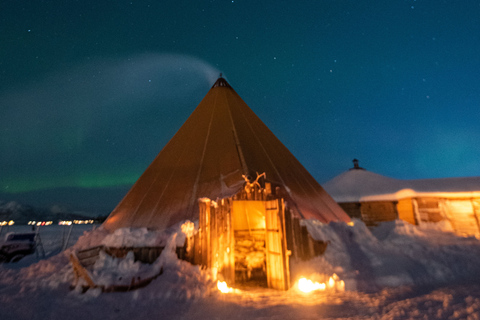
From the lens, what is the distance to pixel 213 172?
7309 millimetres

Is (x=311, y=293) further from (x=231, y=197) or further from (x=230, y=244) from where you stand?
(x=231, y=197)

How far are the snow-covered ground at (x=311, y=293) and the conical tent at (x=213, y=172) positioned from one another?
77 centimetres

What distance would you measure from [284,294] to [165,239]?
271cm

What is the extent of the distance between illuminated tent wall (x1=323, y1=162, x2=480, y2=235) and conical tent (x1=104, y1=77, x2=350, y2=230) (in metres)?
6.15

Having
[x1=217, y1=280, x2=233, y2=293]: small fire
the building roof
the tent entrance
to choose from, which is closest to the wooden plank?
the tent entrance

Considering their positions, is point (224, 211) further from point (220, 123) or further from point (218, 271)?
point (220, 123)

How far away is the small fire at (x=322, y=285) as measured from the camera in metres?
5.04

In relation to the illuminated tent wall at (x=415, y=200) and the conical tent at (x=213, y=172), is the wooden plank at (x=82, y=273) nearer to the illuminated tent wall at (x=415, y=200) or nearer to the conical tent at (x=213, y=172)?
the conical tent at (x=213, y=172)

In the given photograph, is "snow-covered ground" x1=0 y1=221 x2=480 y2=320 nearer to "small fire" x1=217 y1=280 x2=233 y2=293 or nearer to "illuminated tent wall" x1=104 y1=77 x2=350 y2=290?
"small fire" x1=217 y1=280 x2=233 y2=293

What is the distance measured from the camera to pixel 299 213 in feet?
21.9

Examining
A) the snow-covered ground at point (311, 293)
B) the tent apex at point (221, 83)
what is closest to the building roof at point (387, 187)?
the snow-covered ground at point (311, 293)

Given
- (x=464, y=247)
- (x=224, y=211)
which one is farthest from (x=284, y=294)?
(x=464, y=247)

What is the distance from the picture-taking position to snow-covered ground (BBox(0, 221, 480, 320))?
380 cm

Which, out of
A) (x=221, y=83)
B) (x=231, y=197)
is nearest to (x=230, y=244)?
(x=231, y=197)
